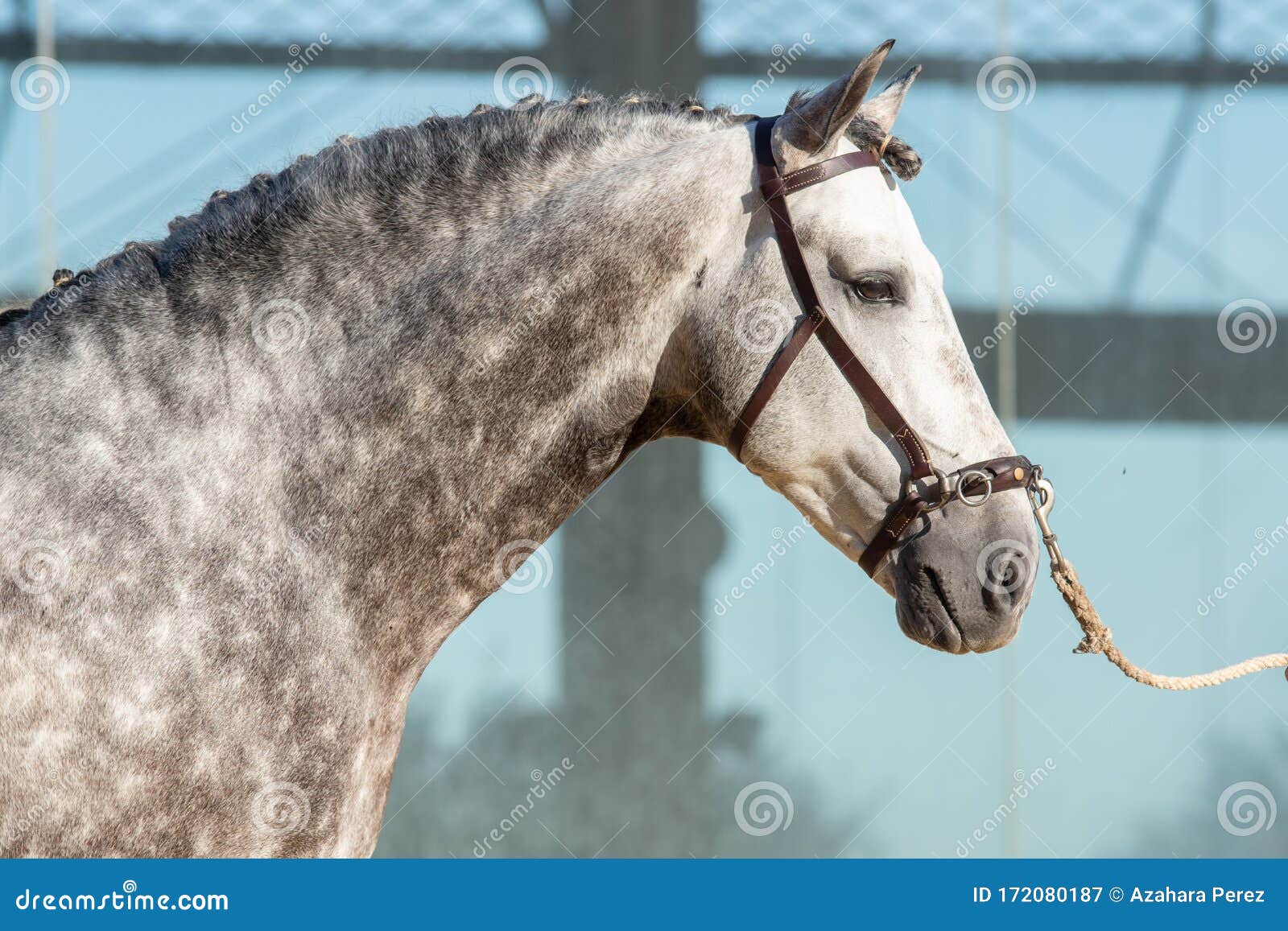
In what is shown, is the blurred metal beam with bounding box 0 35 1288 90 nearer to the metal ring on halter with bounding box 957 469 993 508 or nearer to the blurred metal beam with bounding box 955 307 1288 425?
the blurred metal beam with bounding box 955 307 1288 425

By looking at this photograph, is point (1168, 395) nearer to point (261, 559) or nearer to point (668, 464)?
point (668, 464)

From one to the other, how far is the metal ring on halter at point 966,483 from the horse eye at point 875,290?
27 centimetres

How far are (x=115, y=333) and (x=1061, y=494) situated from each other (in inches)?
144

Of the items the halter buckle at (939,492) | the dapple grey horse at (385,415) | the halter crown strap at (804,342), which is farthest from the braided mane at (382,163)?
the halter buckle at (939,492)

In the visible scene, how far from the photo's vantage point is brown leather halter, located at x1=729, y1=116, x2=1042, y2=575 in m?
1.59

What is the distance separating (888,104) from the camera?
1818 mm

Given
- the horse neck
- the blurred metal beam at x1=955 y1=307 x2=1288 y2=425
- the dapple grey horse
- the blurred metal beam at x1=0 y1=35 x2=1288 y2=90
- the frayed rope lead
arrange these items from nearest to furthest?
the dapple grey horse → the horse neck → the frayed rope lead → the blurred metal beam at x1=0 y1=35 x2=1288 y2=90 → the blurred metal beam at x1=955 y1=307 x2=1288 y2=425

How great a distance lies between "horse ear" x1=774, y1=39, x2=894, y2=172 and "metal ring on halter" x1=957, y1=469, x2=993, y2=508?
0.50m

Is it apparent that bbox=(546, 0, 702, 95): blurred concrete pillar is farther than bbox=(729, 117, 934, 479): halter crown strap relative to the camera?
Yes

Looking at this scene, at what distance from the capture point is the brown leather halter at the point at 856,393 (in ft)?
5.22

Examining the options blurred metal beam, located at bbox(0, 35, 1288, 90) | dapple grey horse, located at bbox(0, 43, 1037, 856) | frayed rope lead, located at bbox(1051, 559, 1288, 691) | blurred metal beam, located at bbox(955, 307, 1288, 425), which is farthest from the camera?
blurred metal beam, located at bbox(955, 307, 1288, 425)

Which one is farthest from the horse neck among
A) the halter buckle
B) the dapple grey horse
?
the halter buckle

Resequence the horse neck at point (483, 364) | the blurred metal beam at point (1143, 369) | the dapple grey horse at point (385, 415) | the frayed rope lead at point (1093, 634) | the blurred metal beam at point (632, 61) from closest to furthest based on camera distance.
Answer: the dapple grey horse at point (385, 415)
the horse neck at point (483, 364)
the frayed rope lead at point (1093, 634)
the blurred metal beam at point (632, 61)
the blurred metal beam at point (1143, 369)

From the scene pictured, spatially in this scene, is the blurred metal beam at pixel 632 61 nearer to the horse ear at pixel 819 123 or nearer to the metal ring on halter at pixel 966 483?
the horse ear at pixel 819 123
